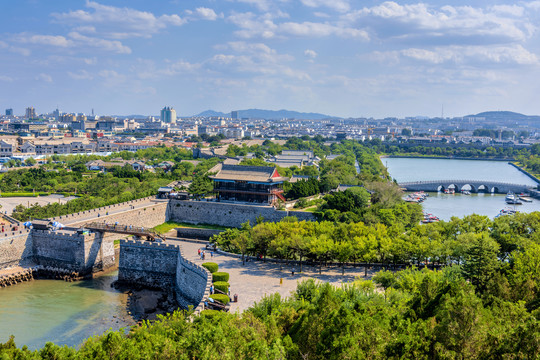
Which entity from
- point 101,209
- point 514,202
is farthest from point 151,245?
point 514,202

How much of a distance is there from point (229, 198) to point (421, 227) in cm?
2188

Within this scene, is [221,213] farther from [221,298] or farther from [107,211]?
[221,298]

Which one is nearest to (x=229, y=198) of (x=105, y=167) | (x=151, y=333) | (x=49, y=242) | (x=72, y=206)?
(x=72, y=206)

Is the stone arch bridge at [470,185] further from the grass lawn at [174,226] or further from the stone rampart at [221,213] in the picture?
the grass lawn at [174,226]

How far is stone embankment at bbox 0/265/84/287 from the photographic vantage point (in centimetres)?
3388

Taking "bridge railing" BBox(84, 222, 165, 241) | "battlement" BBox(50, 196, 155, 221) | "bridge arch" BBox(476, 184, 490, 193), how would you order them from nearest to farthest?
1. "bridge railing" BBox(84, 222, 165, 241)
2. "battlement" BBox(50, 196, 155, 221)
3. "bridge arch" BBox(476, 184, 490, 193)

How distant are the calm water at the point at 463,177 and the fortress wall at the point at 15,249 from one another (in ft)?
151

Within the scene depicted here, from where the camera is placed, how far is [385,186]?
181 feet

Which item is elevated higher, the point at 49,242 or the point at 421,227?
the point at 421,227

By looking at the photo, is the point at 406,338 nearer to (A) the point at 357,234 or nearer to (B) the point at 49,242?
(A) the point at 357,234

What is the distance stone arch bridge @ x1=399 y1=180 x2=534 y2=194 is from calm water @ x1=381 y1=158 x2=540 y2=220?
5.73 ft

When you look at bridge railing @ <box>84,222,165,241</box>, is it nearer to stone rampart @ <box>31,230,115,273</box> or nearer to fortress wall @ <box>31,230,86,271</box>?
stone rampart @ <box>31,230,115,273</box>

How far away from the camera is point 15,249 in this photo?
35.6 metres

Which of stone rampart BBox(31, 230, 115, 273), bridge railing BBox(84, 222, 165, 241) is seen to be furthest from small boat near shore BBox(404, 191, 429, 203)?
stone rampart BBox(31, 230, 115, 273)
